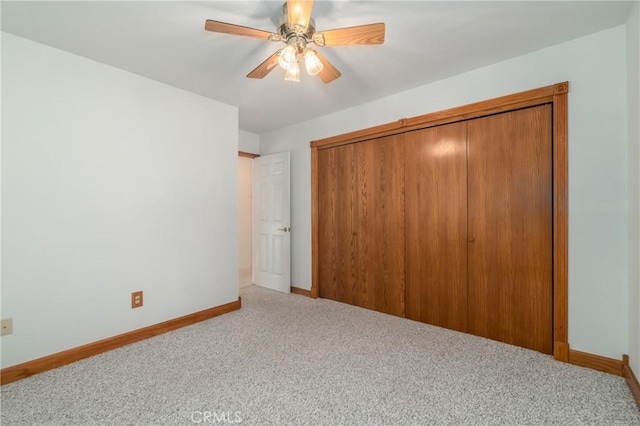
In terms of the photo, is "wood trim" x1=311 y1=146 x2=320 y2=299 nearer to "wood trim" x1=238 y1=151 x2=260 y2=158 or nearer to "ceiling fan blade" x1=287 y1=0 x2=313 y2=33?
"wood trim" x1=238 y1=151 x2=260 y2=158

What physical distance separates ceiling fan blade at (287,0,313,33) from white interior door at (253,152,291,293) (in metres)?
2.31

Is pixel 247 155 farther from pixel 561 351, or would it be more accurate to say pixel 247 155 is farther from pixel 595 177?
pixel 561 351

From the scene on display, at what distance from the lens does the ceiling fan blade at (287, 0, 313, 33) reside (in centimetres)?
137

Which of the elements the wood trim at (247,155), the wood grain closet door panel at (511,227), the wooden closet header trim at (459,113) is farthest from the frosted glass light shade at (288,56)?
the wood trim at (247,155)

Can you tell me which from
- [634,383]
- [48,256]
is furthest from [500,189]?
[48,256]

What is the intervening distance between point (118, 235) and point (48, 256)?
0.44m

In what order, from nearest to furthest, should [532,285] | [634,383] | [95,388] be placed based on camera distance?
1. [634,383]
2. [95,388]
3. [532,285]

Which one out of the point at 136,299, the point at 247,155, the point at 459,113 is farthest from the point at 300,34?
the point at 247,155

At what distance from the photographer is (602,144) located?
1895mm

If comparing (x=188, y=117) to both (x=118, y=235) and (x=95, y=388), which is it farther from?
(x=95, y=388)

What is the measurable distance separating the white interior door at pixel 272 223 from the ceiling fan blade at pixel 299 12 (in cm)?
231

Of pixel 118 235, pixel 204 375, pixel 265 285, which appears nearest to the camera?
pixel 204 375

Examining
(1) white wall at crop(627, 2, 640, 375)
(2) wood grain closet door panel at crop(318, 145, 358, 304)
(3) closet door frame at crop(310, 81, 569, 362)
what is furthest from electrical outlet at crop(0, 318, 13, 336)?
(1) white wall at crop(627, 2, 640, 375)

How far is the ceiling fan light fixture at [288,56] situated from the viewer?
164 centimetres
